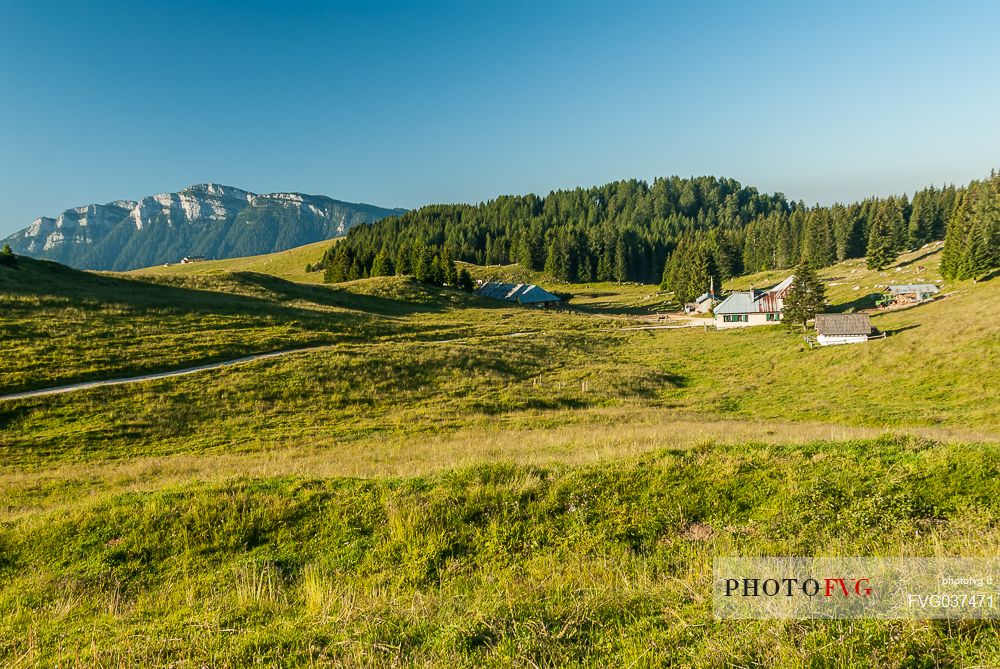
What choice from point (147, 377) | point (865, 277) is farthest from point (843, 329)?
point (865, 277)

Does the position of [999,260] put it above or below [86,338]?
above

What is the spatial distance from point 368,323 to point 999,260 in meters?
98.1

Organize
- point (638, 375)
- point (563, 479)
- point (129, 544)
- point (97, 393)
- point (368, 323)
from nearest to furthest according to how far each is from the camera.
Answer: point (129, 544)
point (563, 479)
point (97, 393)
point (638, 375)
point (368, 323)

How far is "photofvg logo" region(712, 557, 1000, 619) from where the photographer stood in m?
4.72

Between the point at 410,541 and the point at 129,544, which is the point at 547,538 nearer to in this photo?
the point at 410,541

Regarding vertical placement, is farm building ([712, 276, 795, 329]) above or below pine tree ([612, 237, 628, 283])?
below

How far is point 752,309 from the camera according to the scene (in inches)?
2734

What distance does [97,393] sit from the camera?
85.3ft

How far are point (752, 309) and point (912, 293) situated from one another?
27.9m

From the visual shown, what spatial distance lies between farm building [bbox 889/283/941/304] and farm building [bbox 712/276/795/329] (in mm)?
19148

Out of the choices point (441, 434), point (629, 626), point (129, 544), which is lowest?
point (441, 434)

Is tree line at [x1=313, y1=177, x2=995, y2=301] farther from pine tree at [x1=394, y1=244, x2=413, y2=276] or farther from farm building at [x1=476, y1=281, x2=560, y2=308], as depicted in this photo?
farm building at [x1=476, y1=281, x2=560, y2=308]

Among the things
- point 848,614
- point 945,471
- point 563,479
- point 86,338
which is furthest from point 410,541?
point 86,338

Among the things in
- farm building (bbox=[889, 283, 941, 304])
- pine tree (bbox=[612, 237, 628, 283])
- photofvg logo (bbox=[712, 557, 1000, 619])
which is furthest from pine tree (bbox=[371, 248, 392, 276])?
photofvg logo (bbox=[712, 557, 1000, 619])
